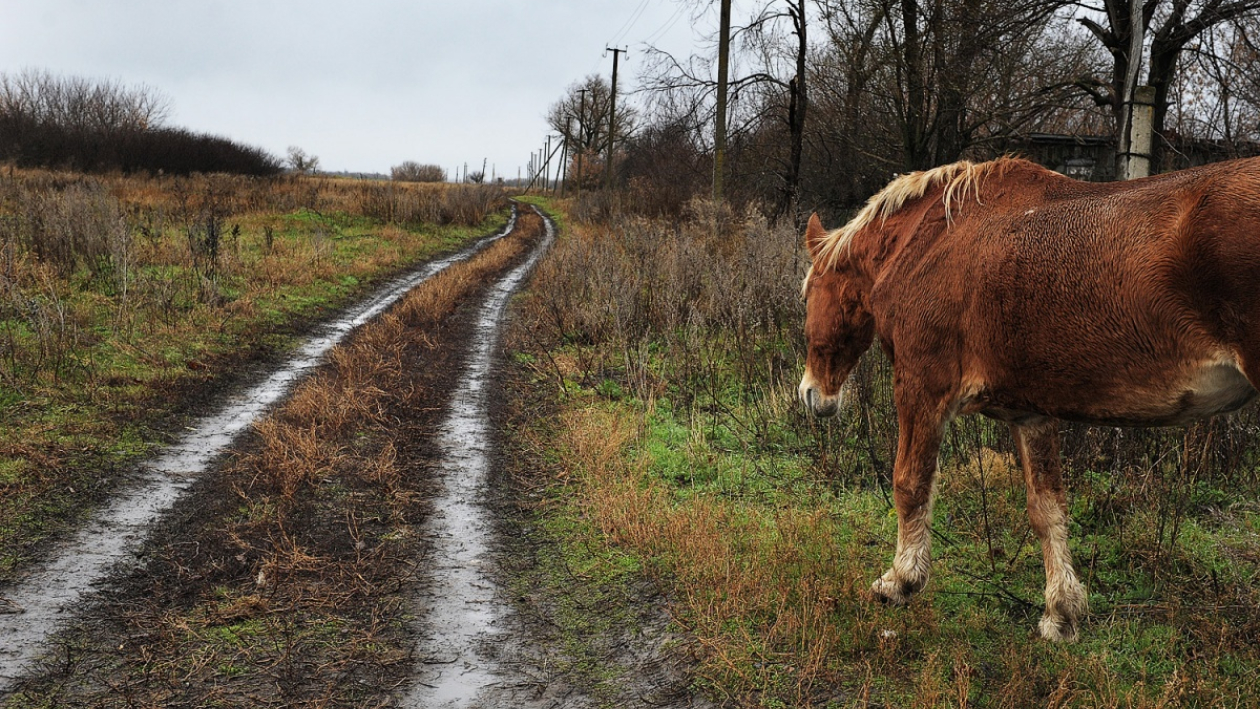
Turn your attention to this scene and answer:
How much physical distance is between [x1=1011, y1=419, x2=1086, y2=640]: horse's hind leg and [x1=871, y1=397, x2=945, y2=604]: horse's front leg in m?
0.40

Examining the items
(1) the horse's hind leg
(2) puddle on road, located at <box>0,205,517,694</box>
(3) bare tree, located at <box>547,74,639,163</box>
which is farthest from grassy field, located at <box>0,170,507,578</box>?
(3) bare tree, located at <box>547,74,639,163</box>

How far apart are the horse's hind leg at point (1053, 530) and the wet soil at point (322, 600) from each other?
59.8 inches

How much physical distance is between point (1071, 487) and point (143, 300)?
32.6 feet

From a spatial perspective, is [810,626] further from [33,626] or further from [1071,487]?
[33,626]

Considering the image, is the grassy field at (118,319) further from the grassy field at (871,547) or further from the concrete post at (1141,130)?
the concrete post at (1141,130)

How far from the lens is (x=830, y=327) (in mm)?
4086

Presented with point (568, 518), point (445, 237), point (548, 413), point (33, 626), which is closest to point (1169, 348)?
point (568, 518)

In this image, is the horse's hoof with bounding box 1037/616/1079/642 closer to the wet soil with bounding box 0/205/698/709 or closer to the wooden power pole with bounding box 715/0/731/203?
the wet soil with bounding box 0/205/698/709

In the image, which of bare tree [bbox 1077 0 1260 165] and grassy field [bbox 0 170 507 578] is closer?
grassy field [bbox 0 170 507 578]

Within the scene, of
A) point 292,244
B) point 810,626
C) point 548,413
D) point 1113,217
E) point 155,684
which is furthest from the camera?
point 292,244

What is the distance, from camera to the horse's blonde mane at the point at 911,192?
3.43 m

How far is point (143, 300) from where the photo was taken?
33.1ft

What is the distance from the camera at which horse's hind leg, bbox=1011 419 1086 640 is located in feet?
11.1

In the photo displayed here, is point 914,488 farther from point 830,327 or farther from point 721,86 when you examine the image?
point 721,86
